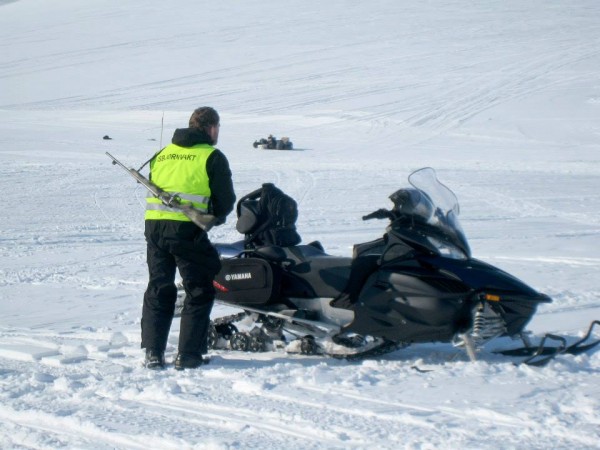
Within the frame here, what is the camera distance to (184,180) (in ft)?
14.5

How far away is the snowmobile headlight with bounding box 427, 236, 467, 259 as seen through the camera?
173 inches

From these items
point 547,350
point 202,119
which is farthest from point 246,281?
point 547,350

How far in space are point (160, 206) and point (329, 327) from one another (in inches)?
40.5

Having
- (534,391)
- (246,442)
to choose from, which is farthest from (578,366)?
(246,442)

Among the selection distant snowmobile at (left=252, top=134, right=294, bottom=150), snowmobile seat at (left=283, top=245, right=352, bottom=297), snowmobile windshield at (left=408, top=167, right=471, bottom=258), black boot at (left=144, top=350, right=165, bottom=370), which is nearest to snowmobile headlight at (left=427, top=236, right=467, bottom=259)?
snowmobile windshield at (left=408, top=167, right=471, bottom=258)

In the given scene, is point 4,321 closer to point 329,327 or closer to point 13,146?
point 329,327

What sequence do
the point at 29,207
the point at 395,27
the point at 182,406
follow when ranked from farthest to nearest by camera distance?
the point at 395,27, the point at 29,207, the point at 182,406

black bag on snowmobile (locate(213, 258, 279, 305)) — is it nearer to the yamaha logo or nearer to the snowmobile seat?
the yamaha logo

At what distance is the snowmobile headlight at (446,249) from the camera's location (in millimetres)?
4383

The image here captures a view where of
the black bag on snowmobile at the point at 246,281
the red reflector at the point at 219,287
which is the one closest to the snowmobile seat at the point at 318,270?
the black bag on snowmobile at the point at 246,281

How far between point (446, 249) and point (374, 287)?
39 centimetres

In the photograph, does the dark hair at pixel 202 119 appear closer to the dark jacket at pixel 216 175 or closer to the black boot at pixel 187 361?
the dark jacket at pixel 216 175

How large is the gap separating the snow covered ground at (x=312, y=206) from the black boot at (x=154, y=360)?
0.11 m

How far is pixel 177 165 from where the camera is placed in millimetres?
4461
